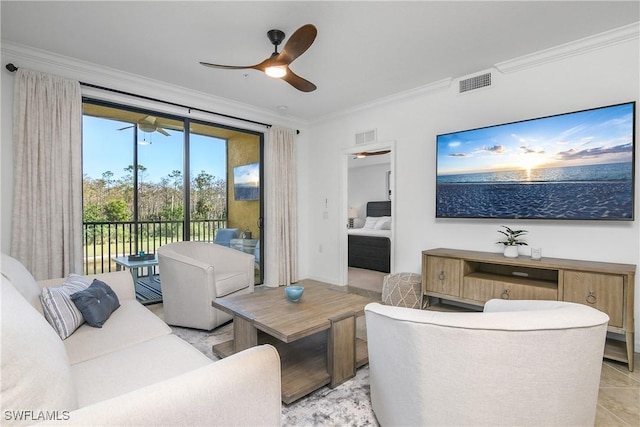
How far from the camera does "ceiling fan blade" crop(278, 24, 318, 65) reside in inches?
79.1

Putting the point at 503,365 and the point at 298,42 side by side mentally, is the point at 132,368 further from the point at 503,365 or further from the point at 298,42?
the point at 298,42

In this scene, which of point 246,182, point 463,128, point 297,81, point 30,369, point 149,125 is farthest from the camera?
point 246,182

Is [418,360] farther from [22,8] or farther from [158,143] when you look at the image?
[158,143]

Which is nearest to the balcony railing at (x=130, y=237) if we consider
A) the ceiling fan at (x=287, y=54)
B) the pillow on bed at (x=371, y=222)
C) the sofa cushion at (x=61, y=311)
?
the sofa cushion at (x=61, y=311)

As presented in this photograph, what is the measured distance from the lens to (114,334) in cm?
179

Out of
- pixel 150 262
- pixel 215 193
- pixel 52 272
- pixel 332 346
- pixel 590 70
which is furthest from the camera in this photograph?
pixel 215 193

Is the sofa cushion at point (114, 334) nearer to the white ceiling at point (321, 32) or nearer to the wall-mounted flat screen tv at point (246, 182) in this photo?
the white ceiling at point (321, 32)

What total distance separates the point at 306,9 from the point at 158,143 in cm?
272

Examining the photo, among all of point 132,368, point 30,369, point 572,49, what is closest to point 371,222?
point 572,49

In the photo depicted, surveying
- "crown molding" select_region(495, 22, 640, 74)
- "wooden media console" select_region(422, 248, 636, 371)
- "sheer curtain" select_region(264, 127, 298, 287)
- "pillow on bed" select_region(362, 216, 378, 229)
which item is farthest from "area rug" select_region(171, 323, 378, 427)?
"pillow on bed" select_region(362, 216, 378, 229)

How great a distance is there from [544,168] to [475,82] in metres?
1.18

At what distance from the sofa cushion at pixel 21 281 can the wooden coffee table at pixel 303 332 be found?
40.9 inches

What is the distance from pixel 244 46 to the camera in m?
2.83

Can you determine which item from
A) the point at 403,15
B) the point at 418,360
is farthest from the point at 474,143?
the point at 418,360
